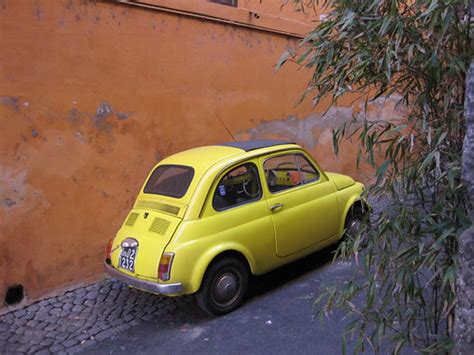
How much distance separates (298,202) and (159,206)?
161cm

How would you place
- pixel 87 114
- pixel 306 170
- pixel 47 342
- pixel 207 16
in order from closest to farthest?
pixel 47 342, pixel 87 114, pixel 306 170, pixel 207 16

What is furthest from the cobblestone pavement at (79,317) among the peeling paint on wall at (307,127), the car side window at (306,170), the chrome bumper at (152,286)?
the peeling paint on wall at (307,127)

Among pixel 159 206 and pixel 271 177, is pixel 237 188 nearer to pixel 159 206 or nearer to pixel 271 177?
pixel 271 177

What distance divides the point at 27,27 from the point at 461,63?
4631mm

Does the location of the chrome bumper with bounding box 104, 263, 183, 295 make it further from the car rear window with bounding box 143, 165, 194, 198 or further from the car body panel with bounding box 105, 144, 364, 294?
the car rear window with bounding box 143, 165, 194, 198

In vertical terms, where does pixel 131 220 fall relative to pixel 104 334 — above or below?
above

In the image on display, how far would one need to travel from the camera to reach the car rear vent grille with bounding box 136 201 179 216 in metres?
4.91

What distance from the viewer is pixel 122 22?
610 cm

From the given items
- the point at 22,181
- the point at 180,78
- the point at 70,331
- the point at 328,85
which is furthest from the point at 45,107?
the point at 328,85

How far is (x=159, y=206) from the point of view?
5.11 meters

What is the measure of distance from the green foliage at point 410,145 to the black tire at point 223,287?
2181 mm

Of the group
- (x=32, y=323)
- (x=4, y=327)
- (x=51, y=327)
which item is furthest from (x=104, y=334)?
(x=4, y=327)

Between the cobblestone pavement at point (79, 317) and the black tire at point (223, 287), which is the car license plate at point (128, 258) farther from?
the black tire at point (223, 287)

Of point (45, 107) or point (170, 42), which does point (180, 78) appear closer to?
point (170, 42)
